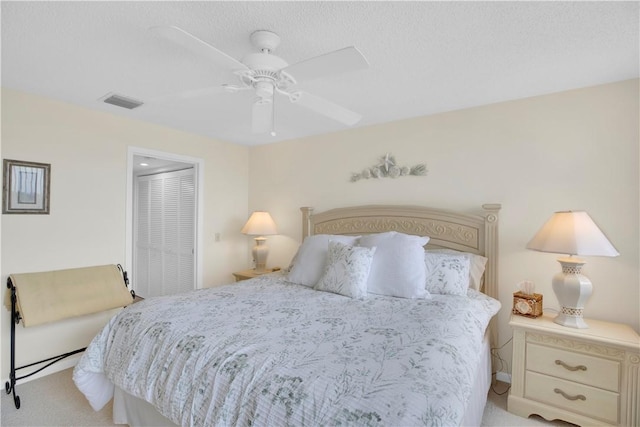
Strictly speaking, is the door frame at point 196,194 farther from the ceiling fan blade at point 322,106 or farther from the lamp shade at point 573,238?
the lamp shade at point 573,238

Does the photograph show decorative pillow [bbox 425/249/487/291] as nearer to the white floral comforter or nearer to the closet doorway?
the white floral comforter

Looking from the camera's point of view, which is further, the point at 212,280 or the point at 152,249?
the point at 152,249

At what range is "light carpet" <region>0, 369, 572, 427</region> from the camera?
204 cm

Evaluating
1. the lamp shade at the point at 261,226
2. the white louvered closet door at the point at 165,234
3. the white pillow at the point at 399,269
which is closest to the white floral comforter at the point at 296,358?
the white pillow at the point at 399,269

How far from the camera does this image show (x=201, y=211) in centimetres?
391

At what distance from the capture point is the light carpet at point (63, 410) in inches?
80.3

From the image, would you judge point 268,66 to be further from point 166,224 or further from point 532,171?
point 166,224

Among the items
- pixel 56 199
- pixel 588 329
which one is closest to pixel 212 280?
pixel 56 199

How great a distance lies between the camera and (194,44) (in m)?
1.33

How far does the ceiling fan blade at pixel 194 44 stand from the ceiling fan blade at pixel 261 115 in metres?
0.33

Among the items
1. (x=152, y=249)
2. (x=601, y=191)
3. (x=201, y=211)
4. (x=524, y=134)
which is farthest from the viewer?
(x=152, y=249)

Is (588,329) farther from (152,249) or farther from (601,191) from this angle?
(152,249)

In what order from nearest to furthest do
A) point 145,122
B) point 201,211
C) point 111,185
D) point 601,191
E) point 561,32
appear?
point 561,32 → point 601,191 → point 111,185 → point 145,122 → point 201,211

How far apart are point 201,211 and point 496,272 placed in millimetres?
3295
